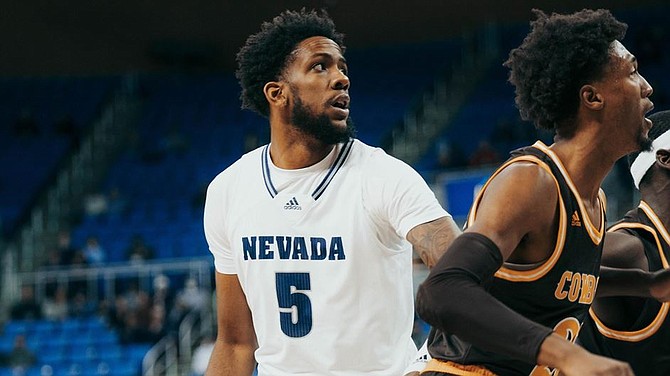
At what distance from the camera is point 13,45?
22.2 m

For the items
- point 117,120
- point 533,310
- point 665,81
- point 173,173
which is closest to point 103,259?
point 173,173

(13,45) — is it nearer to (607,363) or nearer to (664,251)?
(664,251)

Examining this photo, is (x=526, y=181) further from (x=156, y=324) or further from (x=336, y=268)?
(x=156, y=324)

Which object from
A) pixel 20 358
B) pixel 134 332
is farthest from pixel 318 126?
pixel 20 358

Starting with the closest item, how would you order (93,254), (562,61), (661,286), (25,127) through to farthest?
(562,61), (661,286), (93,254), (25,127)

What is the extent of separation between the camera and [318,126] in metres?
4.30

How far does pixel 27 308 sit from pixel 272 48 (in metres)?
12.9

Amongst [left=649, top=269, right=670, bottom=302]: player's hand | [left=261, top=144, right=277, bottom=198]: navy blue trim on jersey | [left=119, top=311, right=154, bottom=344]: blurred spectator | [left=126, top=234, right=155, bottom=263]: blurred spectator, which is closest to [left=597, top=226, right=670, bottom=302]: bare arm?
[left=649, top=269, right=670, bottom=302]: player's hand

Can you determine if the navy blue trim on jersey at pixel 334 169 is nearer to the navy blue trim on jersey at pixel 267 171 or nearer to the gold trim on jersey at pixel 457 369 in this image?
the navy blue trim on jersey at pixel 267 171

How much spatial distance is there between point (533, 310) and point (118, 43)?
2023cm

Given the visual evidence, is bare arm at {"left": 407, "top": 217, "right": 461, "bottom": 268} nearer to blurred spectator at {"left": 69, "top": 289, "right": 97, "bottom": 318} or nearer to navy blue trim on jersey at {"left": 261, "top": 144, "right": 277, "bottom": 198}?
navy blue trim on jersey at {"left": 261, "top": 144, "right": 277, "bottom": 198}

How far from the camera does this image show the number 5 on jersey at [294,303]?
13.5 ft

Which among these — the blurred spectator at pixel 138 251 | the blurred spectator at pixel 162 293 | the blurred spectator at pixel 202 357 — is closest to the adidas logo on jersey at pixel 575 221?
the blurred spectator at pixel 202 357

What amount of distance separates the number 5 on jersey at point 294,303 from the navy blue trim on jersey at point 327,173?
13.2 inches
